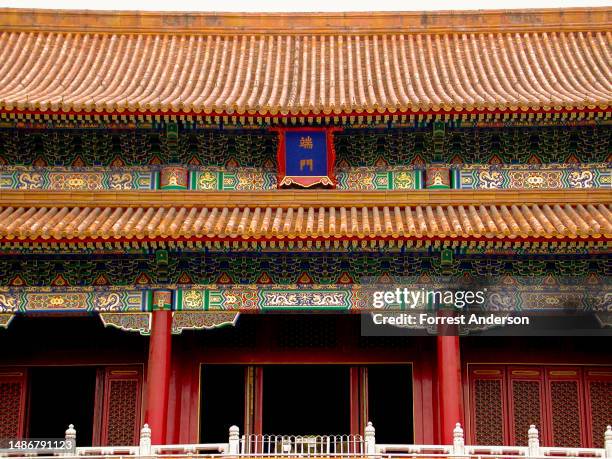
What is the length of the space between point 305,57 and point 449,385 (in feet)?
26.7

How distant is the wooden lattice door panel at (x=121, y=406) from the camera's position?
52.4ft

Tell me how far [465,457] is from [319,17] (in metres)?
10.8

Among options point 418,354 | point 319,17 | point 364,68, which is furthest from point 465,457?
point 319,17

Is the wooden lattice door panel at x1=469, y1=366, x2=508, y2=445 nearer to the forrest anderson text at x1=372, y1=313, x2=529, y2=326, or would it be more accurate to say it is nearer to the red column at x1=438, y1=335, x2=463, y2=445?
the forrest anderson text at x1=372, y1=313, x2=529, y2=326

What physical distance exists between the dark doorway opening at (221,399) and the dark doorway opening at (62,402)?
73.5 inches

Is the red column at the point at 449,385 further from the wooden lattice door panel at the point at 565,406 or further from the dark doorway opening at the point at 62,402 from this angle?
the dark doorway opening at the point at 62,402

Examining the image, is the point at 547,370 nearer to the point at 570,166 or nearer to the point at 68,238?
the point at 570,166

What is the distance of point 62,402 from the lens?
17.2 meters

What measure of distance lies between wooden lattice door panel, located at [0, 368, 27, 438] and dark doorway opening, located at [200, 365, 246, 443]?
2870mm

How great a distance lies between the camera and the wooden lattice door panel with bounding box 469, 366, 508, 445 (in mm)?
15781

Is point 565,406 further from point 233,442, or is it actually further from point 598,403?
point 233,442

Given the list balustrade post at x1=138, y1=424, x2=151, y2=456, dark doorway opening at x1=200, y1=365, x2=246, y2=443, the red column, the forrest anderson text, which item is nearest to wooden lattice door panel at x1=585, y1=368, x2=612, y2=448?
the forrest anderson text

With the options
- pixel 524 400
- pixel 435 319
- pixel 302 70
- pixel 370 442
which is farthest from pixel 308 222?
pixel 302 70

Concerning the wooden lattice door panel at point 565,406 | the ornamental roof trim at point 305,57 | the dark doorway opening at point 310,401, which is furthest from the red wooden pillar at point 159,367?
the wooden lattice door panel at point 565,406
